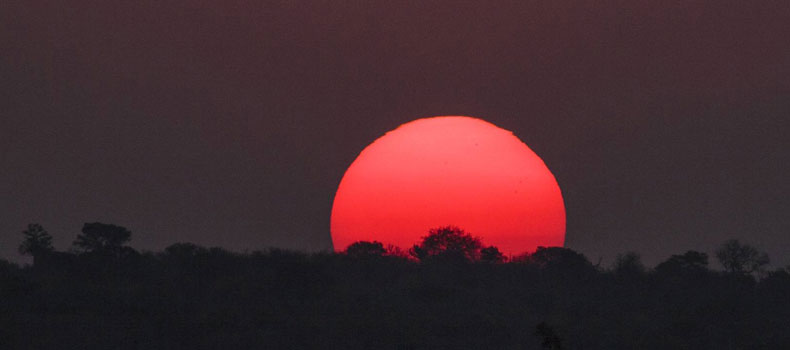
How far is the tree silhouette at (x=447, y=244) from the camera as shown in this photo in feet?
378

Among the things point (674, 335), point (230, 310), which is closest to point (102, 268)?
point (230, 310)

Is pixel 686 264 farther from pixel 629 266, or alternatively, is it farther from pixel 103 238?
pixel 103 238

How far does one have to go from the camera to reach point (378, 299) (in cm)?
9181

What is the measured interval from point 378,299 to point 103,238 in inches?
942

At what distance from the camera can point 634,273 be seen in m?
112

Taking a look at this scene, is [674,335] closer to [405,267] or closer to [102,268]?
[405,267]

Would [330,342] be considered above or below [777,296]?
below

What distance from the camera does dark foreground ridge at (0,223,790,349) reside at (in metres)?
80.2

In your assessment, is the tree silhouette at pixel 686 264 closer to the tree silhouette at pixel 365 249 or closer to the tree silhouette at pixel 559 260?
the tree silhouette at pixel 559 260

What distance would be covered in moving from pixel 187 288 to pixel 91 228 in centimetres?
1770

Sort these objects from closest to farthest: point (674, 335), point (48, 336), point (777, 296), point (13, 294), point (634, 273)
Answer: point (48, 336), point (13, 294), point (674, 335), point (777, 296), point (634, 273)

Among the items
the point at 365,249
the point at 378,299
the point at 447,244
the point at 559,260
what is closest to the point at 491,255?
the point at 447,244

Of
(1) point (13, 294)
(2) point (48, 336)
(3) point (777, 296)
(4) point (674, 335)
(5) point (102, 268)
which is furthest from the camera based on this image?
(3) point (777, 296)

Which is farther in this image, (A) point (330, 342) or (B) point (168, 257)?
(B) point (168, 257)
